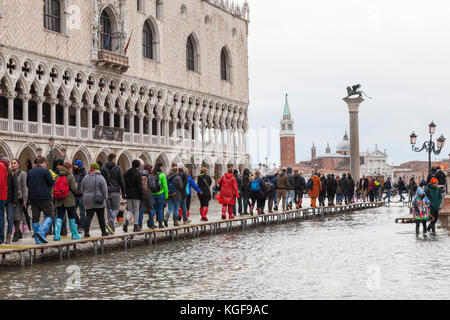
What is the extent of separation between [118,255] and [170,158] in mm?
32997

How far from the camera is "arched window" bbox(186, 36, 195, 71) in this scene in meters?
47.8

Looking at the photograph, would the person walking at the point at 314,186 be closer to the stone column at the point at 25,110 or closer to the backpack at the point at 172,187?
the backpack at the point at 172,187

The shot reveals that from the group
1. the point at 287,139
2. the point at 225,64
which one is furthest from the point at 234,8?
the point at 287,139

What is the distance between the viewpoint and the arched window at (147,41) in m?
42.8

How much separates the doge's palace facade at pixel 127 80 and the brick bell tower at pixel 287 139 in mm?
81101

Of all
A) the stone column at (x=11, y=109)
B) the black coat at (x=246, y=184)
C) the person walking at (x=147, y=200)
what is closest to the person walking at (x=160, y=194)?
the person walking at (x=147, y=200)

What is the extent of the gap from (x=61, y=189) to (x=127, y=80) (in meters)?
29.4

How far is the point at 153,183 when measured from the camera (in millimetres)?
14883

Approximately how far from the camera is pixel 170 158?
45.3 meters

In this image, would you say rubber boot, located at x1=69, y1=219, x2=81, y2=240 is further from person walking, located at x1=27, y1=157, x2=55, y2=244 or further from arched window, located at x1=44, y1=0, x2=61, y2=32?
arched window, located at x1=44, y1=0, x2=61, y2=32

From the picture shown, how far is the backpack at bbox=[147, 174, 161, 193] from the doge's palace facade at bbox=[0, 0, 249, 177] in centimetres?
1852

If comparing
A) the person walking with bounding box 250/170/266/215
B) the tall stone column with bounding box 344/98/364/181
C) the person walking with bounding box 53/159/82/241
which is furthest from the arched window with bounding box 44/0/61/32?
the person walking with bounding box 53/159/82/241

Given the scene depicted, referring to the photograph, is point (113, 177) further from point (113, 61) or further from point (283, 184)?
point (113, 61)
